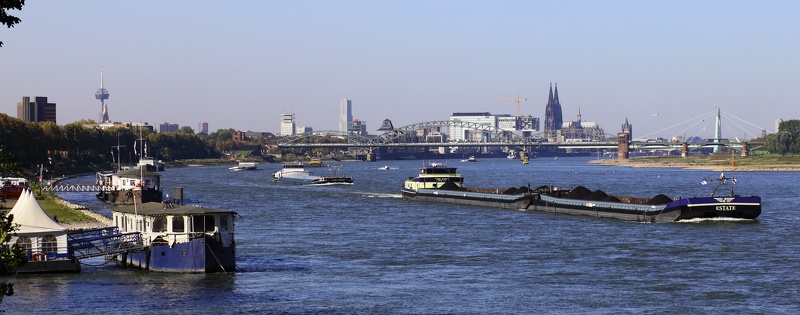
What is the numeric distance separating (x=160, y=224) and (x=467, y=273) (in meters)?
12.1

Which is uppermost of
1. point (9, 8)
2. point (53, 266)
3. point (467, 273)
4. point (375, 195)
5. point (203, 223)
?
point (9, 8)

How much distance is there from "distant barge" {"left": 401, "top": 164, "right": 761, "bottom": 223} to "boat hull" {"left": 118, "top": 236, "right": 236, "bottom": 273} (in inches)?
1304

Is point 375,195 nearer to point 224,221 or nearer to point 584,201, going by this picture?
point 584,201

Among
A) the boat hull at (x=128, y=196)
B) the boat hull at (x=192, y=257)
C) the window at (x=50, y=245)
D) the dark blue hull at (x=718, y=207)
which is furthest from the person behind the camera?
the boat hull at (x=128, y=196)

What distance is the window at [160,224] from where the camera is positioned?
43219 millimetres

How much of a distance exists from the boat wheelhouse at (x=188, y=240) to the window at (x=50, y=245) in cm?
329

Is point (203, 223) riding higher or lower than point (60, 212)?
higher

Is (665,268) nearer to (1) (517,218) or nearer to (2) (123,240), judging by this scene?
(2) (123,240)

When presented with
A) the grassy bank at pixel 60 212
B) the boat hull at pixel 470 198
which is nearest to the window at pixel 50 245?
the grassy bank at pixel 60 212

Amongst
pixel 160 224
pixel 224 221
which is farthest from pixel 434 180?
pixel 224 221

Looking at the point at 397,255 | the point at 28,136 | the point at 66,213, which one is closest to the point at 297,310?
the point at 397,255

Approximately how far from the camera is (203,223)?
42250 mm

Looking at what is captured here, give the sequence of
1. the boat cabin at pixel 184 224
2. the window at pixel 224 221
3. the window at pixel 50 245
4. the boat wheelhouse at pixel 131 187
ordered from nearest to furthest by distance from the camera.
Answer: the boat cabin at pixel 184 224
the window at pixel 224 221
the window at pixel 50 245
the boat wheelhouse at pixel 131 187

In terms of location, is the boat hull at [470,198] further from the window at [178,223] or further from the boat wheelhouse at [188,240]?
the window at [178,223]
